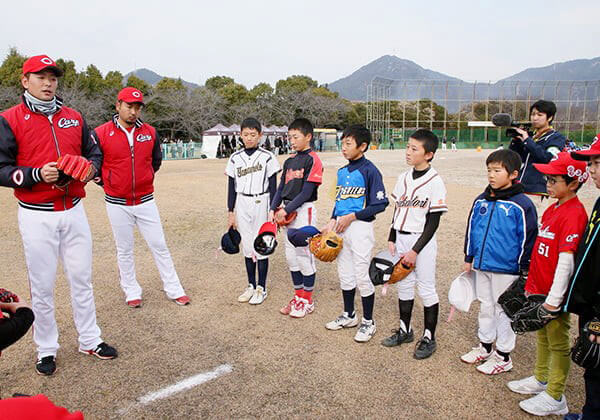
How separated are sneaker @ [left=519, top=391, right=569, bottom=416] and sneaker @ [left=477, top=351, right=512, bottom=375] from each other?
1.46 ft

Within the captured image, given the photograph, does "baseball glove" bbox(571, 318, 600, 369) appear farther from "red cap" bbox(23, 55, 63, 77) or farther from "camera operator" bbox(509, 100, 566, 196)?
"red cap" bbox(23, 55, 63, 77)

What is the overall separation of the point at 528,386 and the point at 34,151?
172 inches

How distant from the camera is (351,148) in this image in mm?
3992

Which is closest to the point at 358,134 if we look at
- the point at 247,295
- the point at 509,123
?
the point at 509,123

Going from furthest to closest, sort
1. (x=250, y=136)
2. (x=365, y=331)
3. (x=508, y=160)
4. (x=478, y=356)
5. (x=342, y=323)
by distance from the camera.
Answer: (x=250, y=136) → (x=342, y=323) → (x=365, y=331) → (x=478, y=356) → (x=508, y=160)

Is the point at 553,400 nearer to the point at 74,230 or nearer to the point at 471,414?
the point at 471,414

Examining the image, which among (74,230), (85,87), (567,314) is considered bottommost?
(567,314)

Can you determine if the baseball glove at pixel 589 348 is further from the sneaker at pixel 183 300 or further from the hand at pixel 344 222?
the sneaker at pixel 183 300

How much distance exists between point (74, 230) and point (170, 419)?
180cm

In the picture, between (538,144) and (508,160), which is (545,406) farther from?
(538,144)

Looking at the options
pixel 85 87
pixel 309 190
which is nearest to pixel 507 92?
pixel 85 87

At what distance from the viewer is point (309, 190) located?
448cm

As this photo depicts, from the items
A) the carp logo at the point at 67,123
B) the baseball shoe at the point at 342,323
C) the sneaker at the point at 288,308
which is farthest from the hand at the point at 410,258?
the carp logo at the point at 67,123

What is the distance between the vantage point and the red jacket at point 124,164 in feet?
15.1
